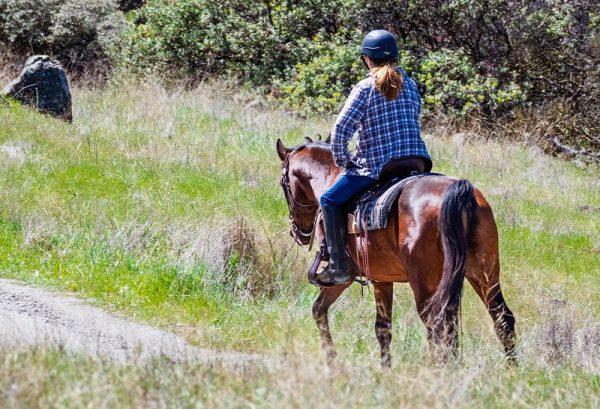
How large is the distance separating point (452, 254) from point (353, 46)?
51.6 feet

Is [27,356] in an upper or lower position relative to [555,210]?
upper

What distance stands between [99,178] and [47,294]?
4050 mm

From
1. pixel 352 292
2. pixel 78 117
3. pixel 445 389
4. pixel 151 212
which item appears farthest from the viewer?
pixel 78 117

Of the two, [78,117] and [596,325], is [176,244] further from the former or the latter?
[78,117]

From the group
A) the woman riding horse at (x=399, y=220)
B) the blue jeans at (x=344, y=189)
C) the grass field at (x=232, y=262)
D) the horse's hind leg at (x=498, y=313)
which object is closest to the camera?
the grass field at (x=232, y=262)

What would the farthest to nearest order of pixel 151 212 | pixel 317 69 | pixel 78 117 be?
1. pixel 317 69
2. pixel 78 117
3. pixel 151 212

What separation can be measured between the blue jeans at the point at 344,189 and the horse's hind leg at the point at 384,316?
87 centimetres

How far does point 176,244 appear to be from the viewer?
10555 mm

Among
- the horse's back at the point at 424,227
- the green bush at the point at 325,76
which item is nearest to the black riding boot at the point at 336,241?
the horse's back at the point at 424,227

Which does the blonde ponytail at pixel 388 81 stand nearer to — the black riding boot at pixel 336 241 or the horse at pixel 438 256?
the horse at pixel 438 256

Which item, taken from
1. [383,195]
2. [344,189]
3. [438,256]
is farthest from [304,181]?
[438,256]

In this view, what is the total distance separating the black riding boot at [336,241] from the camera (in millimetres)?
7359

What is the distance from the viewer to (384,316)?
7.62 metres

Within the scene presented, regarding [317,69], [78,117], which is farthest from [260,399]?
[317,69]
